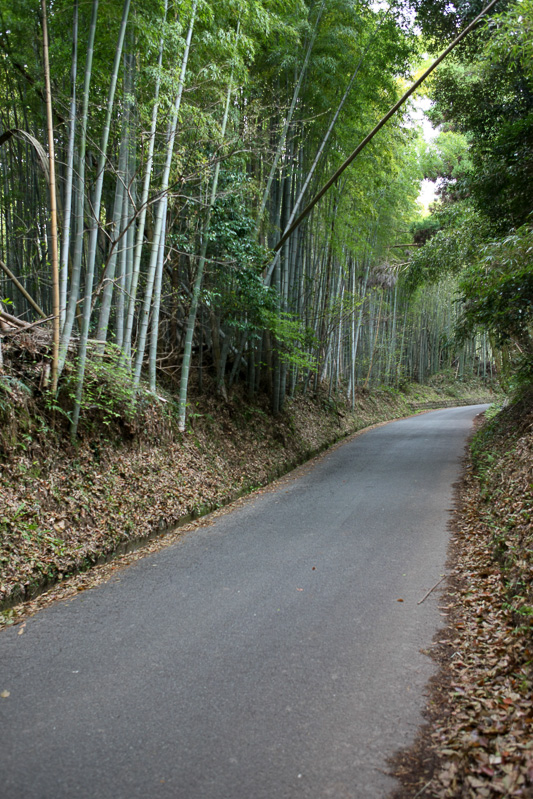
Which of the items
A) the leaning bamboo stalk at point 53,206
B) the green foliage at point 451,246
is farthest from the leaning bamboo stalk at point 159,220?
the green foliage at point 451,246

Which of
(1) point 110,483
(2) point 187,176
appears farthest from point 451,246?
(1) point 110,483

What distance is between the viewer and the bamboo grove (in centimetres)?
502

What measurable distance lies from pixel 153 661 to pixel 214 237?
18.6ft

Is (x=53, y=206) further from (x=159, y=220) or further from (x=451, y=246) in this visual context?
(x=451, y=246)

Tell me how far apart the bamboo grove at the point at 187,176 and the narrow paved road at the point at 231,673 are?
2.34 m

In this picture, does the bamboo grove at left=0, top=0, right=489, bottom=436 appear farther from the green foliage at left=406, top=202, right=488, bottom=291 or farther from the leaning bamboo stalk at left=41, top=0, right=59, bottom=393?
the green foliage at left=406, top=202, right=488, bottom=291

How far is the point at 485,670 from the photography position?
259 centimetres

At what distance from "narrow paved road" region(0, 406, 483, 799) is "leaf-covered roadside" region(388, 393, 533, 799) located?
11 cm

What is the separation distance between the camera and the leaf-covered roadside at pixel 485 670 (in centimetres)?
188

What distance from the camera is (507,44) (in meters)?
6.29

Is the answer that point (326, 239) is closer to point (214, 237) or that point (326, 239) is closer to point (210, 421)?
point (214, 237)

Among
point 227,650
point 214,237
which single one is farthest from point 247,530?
point 214,237

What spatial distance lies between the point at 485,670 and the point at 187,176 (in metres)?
5.42

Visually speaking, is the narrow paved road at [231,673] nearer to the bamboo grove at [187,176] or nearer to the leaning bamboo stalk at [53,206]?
the leaning bamboo stalk at [53,206]
